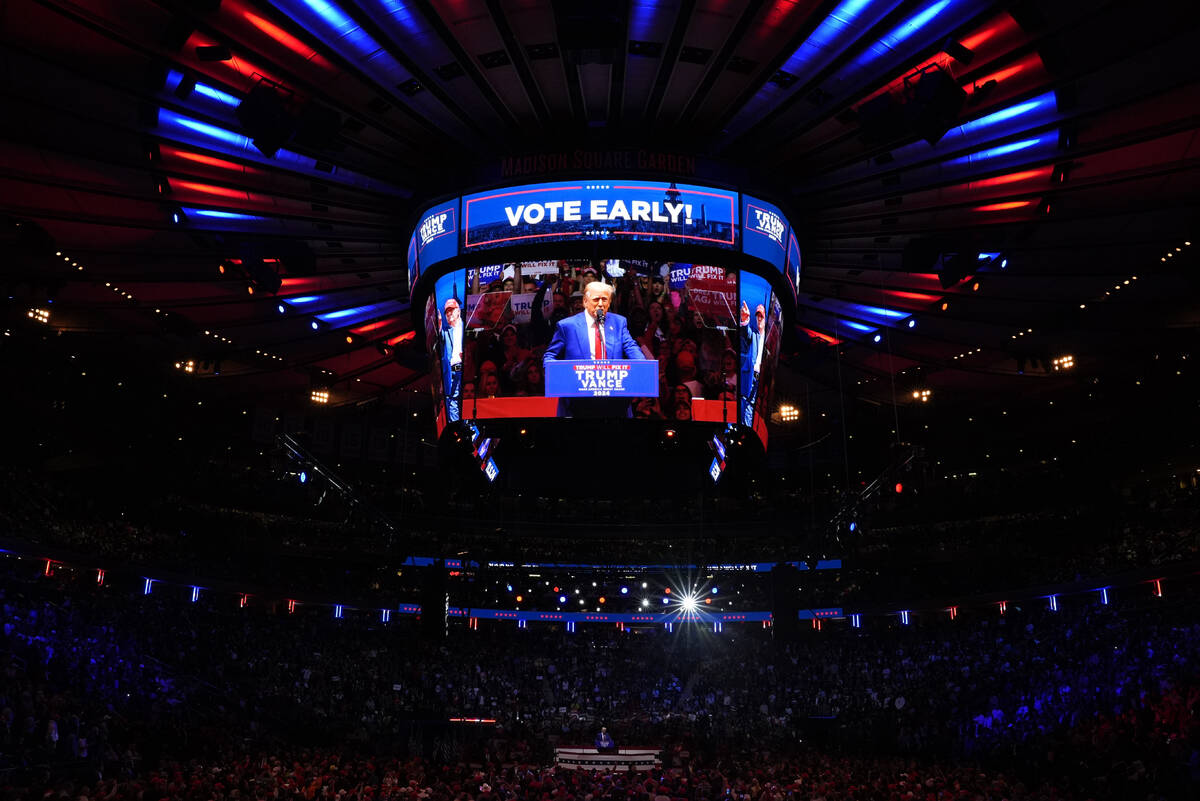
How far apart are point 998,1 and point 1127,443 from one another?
36.2 m

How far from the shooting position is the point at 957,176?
1853 cm

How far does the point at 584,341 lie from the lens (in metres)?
18.7

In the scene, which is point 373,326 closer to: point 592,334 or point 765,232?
point 592,334

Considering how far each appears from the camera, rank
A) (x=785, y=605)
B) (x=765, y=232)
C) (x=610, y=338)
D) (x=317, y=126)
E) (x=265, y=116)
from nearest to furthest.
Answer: (x=265, y=116) < (x=317, y=126) < (x=610, y=338) < (x=765, y=232) < (x=785, y=605)

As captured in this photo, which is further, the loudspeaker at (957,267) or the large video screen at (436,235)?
the loudspeaker at (957,267)

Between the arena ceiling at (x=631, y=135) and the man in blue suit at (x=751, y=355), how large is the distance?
2.65 meters

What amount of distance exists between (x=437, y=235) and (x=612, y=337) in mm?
4520

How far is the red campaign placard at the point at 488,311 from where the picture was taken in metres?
19.2

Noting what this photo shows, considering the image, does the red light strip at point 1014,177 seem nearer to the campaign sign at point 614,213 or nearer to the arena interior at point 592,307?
the arena interior at point 592,307

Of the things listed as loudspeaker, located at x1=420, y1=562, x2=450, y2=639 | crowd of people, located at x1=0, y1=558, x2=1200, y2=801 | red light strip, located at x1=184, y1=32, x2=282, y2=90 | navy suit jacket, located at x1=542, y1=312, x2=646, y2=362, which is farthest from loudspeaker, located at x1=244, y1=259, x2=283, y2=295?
loudspeaker, located at x1=420, y1=562, x2=450, y2=639

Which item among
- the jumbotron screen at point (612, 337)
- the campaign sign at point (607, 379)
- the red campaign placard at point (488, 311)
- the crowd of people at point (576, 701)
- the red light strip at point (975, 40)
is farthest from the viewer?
the crowd of people at point (576, 701)

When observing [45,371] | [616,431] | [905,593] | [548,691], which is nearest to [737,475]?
[616,431]

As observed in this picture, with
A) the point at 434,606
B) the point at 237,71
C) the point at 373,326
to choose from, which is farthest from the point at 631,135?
the point at 434,606

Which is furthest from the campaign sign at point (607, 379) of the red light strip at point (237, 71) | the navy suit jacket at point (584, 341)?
the red light strip at point (237, 71)
